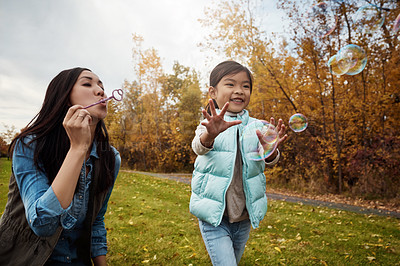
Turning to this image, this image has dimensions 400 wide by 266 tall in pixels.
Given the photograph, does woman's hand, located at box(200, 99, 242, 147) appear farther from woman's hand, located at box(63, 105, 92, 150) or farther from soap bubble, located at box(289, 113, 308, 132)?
soap bubble, located at box(289, 113, 308, 132)

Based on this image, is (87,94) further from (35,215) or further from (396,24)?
(396,24)

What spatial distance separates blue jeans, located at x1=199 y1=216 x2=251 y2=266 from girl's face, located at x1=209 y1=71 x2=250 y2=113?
2.99ft

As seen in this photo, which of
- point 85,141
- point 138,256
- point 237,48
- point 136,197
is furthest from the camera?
point 237,48

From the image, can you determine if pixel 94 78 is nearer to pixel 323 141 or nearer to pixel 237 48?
pixel 323 141

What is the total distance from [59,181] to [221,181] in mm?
1080

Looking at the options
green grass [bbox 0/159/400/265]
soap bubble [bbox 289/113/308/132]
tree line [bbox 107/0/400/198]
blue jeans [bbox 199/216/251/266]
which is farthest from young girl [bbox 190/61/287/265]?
tree line [bbox 107/0/400/198]

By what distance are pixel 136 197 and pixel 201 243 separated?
362 centimetres

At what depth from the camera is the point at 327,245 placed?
14.3ft

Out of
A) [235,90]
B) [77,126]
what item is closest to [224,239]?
[235,90]

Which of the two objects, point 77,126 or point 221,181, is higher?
point 77,126

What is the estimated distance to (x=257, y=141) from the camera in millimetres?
2203

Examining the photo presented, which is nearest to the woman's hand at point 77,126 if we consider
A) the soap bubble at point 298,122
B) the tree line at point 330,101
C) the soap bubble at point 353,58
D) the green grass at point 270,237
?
the green grass at point 270,237

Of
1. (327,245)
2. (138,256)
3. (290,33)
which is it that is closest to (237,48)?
(290,33)

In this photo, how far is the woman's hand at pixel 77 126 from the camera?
139 centimetres
